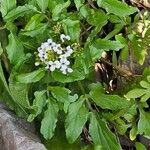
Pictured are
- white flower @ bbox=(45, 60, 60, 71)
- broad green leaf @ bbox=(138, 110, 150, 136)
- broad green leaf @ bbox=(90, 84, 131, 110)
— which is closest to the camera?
white flower @ bbox=(45, 60, 60, 71)

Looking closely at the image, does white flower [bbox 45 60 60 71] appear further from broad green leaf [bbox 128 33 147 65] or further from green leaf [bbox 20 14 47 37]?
broad green leaf [bbox 128 33 147 65]

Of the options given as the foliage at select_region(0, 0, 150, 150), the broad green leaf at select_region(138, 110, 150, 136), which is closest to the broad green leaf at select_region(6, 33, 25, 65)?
the foliage at select_region(0, 0, 150, 150)

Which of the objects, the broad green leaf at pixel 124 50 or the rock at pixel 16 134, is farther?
the broad green leaf at pixel 124 50

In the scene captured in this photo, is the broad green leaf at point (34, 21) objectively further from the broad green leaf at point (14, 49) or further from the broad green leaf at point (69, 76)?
the broad green leaf at point (69, 76)

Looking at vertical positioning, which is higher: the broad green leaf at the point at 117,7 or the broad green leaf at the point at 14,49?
the broad green leaf at the point at 117,7

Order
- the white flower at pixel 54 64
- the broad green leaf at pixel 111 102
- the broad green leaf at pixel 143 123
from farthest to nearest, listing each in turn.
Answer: the broad green leaf at pixel 143 123, the broad green leaf at pixel 111 102, the white flower at pixel 54 64

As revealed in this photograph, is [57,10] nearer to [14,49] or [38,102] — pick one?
[14,49]

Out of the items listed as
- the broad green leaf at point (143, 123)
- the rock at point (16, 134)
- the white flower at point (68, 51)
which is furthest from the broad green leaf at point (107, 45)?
the rock at point (16, 134)

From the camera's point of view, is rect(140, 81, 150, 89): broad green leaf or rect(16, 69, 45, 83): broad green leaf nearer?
rect(16, 69, 45, 83): broad green leaf
